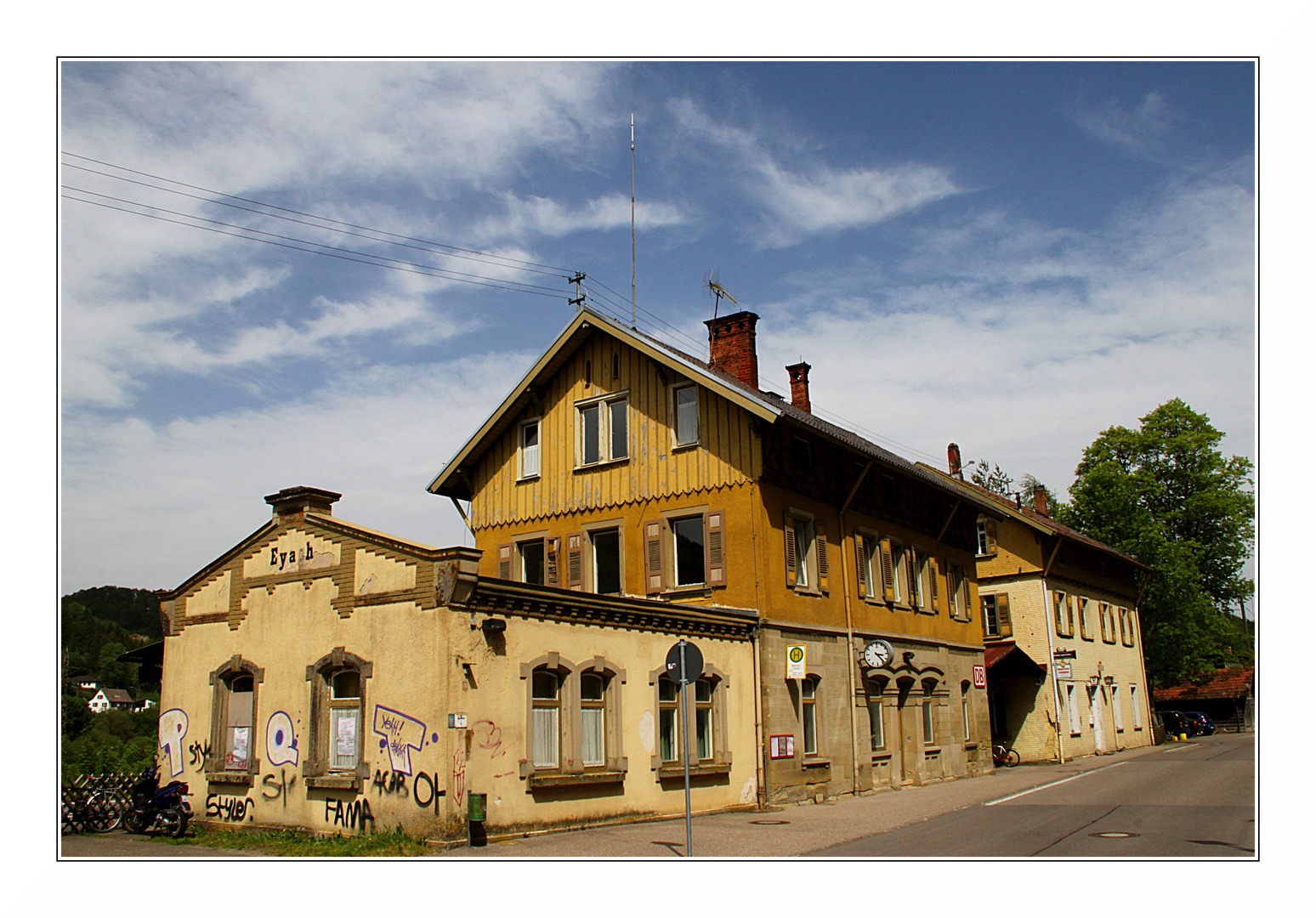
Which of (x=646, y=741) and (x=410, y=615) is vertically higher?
(x=410, y=615)

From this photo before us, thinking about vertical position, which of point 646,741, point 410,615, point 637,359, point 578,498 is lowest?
point 646,741

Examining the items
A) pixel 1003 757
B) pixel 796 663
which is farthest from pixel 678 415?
pixel 1003 757

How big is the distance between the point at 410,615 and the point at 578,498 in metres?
8.56

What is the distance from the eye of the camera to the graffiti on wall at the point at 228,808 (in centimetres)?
1609

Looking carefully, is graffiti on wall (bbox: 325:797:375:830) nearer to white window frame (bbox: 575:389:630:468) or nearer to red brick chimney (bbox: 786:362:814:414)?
white window frame (bbox: 575:389:630:468)

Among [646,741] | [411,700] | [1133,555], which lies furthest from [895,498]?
[1133,555]

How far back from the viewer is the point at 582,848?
44.8ft

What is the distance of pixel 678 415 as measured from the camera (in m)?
21.9

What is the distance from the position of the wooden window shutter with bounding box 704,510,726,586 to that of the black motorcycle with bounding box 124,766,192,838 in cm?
997

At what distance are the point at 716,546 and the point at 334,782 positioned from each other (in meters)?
8.71

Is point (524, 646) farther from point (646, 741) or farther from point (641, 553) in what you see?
point (641, 553)

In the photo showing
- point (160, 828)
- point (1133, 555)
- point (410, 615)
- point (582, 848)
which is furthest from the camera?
point (1133, 555)

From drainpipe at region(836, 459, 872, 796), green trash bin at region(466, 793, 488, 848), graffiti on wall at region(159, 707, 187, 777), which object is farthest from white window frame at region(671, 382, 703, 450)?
graffiti on wall at region(159, 707, 187, 777)

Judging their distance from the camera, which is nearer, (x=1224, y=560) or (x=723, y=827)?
(x=723, y=827)
